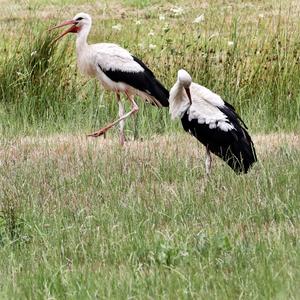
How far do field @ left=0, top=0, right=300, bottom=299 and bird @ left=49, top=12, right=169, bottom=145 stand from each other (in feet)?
0.82

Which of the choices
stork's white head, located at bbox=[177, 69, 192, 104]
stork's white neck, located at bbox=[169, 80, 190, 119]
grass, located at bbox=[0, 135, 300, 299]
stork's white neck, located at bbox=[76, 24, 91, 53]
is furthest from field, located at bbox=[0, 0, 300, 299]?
stork's white head, located at bbox=[177, 69, 192, 104]

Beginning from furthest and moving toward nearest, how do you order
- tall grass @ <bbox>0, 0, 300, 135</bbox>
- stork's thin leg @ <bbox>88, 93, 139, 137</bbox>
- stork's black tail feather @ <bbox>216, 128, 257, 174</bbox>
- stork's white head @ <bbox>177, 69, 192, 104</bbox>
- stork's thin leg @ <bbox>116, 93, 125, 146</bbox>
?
tall grass @ <bbox>0, 0, 300, 135</bbox>, stork's thin leg @ <bbox>88, 93, 139, 137</bbox>, stork's thin leg @ <bbox>116, 93, 125, 146</bbox>, stork's white head @ <bbox>177, 69, 192, 104</bbox>, stork's black tail feather @ <bbox>216, 128, 257, 174</bbox>

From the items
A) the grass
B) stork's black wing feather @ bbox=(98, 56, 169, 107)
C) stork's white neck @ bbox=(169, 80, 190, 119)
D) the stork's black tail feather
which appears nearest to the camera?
the grass

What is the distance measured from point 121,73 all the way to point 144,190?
2775mm

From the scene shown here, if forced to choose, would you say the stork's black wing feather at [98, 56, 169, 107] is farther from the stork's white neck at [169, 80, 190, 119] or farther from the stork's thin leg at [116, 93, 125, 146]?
the stork's white neck at [169, 80, 190, 119]

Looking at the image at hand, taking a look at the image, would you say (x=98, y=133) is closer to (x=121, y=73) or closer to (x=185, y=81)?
(x=121, y=73)

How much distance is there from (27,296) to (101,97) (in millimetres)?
5371

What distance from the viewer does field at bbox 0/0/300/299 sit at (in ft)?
14.6

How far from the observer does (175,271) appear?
14.5ft

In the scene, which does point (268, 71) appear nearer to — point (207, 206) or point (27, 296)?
point (207, 206)

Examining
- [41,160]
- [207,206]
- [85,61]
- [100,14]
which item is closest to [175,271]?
[207,206]

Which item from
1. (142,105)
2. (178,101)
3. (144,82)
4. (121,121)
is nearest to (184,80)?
(178,101)

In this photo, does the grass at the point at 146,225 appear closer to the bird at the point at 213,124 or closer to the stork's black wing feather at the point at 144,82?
the bird at the point at 213,124

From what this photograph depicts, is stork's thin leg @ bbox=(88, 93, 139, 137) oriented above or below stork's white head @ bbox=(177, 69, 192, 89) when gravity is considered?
below
